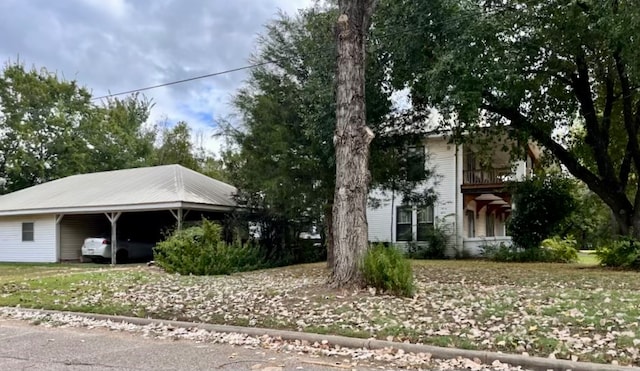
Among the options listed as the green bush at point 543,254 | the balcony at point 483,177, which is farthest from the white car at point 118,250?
the green bush at point 543,254

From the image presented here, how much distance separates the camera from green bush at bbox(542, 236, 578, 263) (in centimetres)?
1869

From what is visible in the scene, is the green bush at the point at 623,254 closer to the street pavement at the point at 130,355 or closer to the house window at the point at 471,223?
the house window at the point at 471,223

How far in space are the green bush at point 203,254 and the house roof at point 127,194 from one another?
2653 mm

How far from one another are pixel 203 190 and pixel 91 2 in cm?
805

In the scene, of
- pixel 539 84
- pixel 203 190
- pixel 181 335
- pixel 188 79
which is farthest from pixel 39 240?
pixel 539 84

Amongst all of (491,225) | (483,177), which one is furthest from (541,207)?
(491,225)

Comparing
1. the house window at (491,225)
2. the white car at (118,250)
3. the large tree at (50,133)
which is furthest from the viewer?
the large tree at (50,133)

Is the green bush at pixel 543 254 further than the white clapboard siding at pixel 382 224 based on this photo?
No

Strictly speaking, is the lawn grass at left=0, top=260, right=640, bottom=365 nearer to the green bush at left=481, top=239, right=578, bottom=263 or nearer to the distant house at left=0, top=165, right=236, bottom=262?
the green bush at left=481, top=239, right=578, bottom=263

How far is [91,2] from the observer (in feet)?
47.8

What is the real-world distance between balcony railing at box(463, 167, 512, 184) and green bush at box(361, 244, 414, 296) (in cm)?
1457

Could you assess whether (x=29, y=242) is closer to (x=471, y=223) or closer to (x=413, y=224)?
(x=413, y=224)

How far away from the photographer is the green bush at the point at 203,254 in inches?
571

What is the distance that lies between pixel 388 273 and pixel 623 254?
9.14 m
